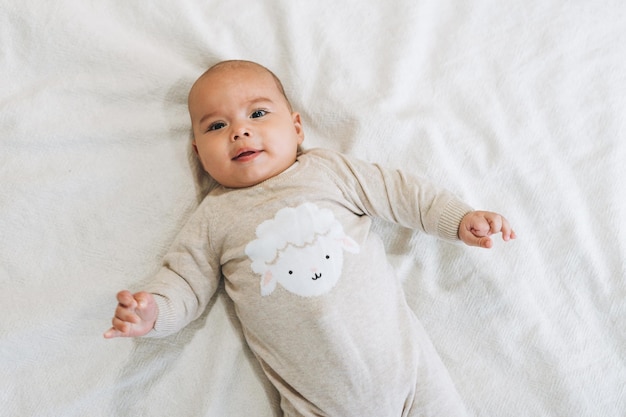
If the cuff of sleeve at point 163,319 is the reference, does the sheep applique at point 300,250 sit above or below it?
above

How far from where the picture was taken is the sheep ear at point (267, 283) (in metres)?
1.18

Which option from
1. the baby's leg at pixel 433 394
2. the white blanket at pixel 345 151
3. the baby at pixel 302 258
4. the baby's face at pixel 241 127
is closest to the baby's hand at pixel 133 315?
the baby at pixel 302 258

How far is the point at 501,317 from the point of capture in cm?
130

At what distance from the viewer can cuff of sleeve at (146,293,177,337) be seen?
1.15 meters

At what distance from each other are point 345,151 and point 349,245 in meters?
0.27

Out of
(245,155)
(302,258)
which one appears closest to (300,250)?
(302,258)


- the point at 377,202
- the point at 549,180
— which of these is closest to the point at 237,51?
the point at 377,202

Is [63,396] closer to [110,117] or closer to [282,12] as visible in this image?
[110,117]

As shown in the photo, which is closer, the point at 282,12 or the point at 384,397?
the point at 384,397

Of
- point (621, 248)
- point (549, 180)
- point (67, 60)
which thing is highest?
point (67, 60)

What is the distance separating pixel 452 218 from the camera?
3.99ft

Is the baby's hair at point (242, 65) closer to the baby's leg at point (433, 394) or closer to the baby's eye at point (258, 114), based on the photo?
the baby's eye at point (258, 114)

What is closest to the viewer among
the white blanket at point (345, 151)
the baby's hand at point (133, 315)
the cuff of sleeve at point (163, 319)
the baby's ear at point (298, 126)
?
the baby's hand at point (133, 315)

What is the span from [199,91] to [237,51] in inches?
7.8
